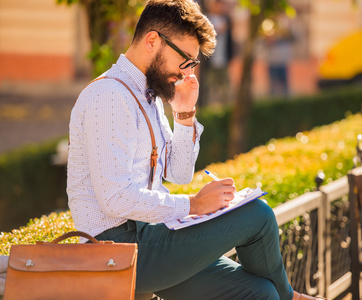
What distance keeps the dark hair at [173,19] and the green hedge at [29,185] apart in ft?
14.6

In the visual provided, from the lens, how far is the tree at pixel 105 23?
5043 mm

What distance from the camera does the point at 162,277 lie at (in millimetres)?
2350

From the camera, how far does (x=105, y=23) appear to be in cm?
573

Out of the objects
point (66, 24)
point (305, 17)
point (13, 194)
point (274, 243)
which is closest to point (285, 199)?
point (274, 243)

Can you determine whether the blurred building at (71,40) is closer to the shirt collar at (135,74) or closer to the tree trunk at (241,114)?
the tree trunk at (241,114)

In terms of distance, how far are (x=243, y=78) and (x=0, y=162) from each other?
4.19m

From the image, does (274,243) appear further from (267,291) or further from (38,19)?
(38,19)

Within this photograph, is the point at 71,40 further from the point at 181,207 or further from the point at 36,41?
the point at 181,207

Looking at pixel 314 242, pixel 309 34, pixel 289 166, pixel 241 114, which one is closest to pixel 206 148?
pixel 241 114

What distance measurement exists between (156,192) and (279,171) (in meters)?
2.57

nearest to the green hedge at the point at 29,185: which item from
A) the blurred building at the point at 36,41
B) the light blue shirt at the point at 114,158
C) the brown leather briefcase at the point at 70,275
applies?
the light blue shirt at the point at 114,158

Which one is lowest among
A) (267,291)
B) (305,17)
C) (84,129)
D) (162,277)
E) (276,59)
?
(276,59)

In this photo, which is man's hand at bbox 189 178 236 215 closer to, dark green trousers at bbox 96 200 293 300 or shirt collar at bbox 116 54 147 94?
dark green trousers at bbox 96 200 293 300

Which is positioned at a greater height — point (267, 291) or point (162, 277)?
point (162, 277)
